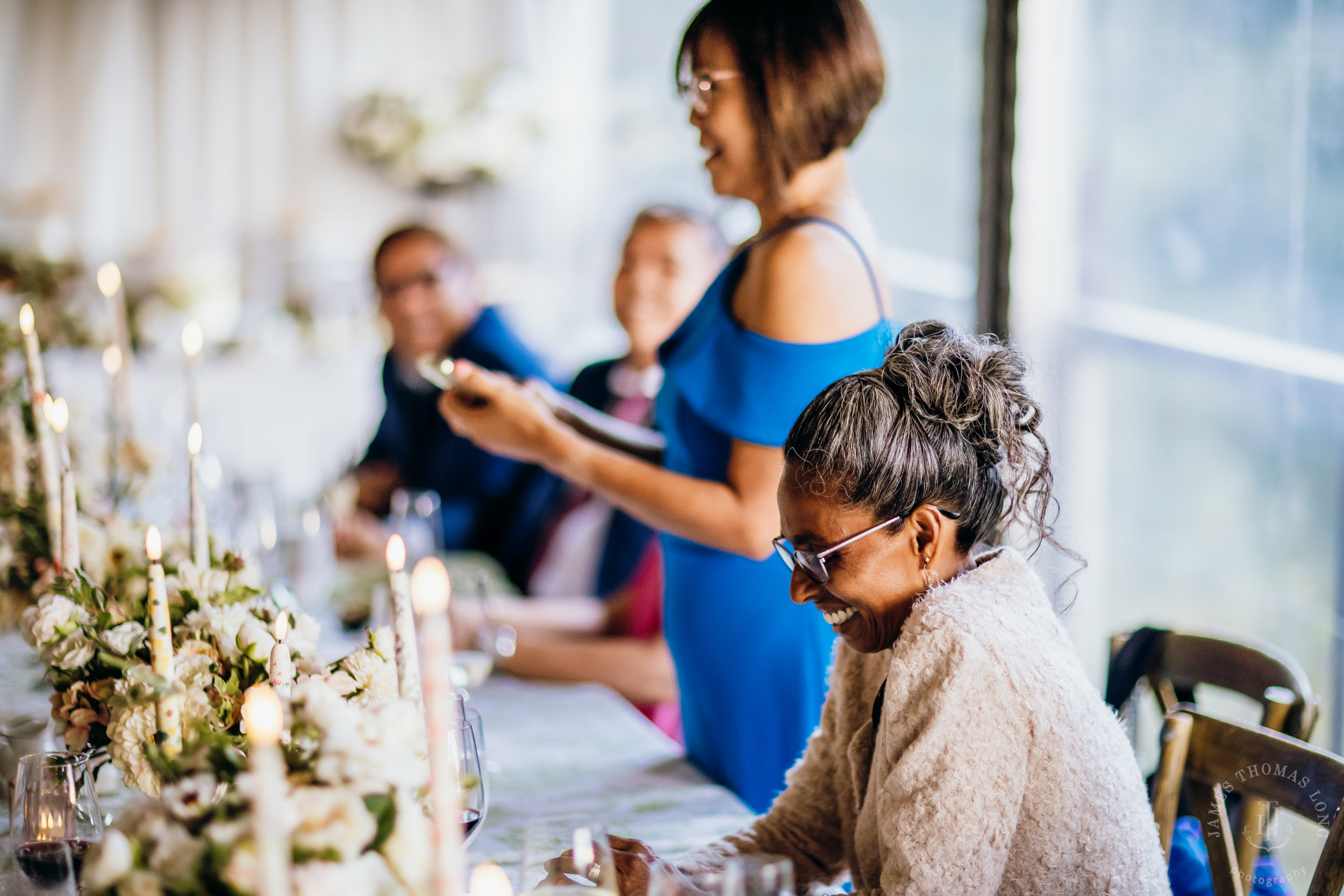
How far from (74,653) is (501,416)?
70cm

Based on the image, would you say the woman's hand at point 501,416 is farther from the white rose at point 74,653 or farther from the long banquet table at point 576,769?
the white rose at point 74,653

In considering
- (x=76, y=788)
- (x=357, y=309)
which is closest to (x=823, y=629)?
(x=76, y=788)

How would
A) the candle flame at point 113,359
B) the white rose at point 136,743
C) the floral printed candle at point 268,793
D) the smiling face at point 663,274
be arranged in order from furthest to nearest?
the smiling face at point 663,274, the candle flame at point 113,359, the white rose at point 136,743, the floral printed candle at point 268,793

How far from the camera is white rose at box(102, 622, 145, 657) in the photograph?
3.60ft

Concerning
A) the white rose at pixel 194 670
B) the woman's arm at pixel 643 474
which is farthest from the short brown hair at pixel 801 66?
the white rose at pixel 194 670

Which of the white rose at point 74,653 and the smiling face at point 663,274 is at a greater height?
the smiling face at point 663,274

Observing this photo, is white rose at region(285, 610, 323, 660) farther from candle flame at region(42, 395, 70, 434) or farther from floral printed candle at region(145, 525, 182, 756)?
candle flame at region(42, 395, 70, 434)

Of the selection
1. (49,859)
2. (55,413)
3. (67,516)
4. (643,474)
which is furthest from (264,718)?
(643,474)

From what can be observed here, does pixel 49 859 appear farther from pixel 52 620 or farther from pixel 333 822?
pixel 333 822

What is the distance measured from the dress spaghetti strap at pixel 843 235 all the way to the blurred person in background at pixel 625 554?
2.01ft

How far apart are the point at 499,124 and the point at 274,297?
1.36 meters

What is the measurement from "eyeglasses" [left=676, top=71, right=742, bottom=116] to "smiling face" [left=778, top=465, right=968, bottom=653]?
25.1 inches

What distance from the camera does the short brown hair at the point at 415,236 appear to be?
11.0 ft

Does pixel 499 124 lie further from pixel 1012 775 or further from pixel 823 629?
pixel 1012 775
